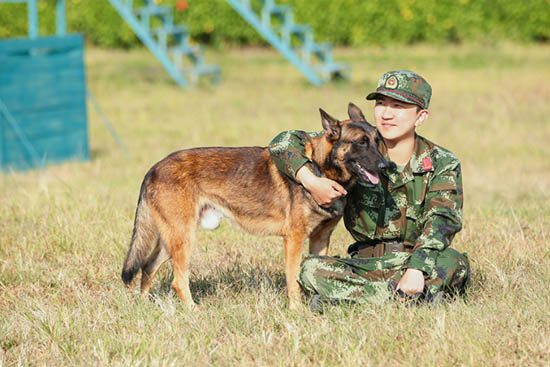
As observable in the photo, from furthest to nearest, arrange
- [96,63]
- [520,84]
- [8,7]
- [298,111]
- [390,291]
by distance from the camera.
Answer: [8,7] → [96,63] → [520,84] → [298,111] → [390,291]

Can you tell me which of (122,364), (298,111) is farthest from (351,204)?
(298,111)

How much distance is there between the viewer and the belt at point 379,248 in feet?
15.7

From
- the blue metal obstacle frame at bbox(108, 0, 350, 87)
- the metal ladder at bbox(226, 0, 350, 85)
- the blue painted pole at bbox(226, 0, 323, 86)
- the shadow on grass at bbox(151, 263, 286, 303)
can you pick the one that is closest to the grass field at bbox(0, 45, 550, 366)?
the shadow on grass at bbox(151, 263, 286, 303)

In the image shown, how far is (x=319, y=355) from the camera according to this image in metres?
3.81

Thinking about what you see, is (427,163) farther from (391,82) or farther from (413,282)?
(413,282)

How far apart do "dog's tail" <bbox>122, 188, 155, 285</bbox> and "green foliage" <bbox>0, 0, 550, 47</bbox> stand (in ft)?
61.7

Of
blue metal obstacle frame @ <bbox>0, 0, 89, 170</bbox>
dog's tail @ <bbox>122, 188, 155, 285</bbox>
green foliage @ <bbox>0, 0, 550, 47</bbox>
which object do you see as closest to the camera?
dog's tail @ <bbox>122, 188, 155, 285</bbox>

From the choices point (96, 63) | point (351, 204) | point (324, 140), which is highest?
point (324, 140)

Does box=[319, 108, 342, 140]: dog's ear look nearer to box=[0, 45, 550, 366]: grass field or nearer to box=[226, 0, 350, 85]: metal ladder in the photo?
box=[0, 45, 550, 366]: grass field

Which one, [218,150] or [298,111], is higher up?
[218,150]

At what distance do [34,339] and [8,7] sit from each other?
65.6 ft

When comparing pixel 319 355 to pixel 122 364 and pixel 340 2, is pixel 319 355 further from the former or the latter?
pixel 340 2

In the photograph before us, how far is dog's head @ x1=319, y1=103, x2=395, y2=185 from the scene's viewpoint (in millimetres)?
4375

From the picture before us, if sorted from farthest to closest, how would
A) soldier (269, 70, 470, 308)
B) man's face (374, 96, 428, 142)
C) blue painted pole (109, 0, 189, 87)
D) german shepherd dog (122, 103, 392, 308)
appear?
1. blue painted pole (109, 0, 189, 87)
2. german shepherd dog (122, 103, 392, 308)
3. man's face (374, 96, 428, 142)
4. soldier (269, 70, 470, 308)
